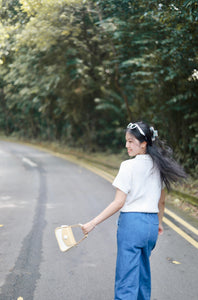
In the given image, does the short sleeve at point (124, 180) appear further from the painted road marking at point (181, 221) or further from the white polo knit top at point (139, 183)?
the painted road marking at point (181, 221)

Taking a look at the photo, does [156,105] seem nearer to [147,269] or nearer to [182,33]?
[182,33]

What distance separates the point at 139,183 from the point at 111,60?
14.6 metres

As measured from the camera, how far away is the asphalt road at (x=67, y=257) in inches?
164

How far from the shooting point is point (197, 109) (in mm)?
11742

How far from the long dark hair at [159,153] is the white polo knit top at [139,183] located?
0.05 m

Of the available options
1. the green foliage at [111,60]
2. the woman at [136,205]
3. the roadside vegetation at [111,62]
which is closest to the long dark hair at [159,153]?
the woman at [136,205]

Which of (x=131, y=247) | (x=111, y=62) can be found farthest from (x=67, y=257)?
(x=111, y=62)

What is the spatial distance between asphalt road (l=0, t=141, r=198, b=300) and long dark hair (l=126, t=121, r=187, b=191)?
1591 mm

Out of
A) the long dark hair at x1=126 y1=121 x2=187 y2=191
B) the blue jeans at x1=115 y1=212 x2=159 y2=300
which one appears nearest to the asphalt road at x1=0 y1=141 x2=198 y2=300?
the blue jeans at x1=115 y1=212 x2=159 y2=300

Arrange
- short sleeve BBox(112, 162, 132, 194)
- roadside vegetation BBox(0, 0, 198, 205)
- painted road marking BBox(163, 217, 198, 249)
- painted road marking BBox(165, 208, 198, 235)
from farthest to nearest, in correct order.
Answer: roadside vegetation BBox(0, 0, 198, 205)
painted road marking BBox(165, 208, 198, 235)
painted road marking BBox(163, 217, 198, 249)
short sleeve BBox(112, 162, 132, 194)

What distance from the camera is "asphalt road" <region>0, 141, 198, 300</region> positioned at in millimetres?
4168

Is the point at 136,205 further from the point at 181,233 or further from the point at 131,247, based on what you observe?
the point at 181,233

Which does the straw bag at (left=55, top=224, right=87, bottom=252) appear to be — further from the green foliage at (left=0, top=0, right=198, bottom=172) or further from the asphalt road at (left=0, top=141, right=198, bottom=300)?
the green foliage at (left=0, top=0, right=198, bottom=172)

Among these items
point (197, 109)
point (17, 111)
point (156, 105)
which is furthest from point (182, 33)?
point (17, 111)
